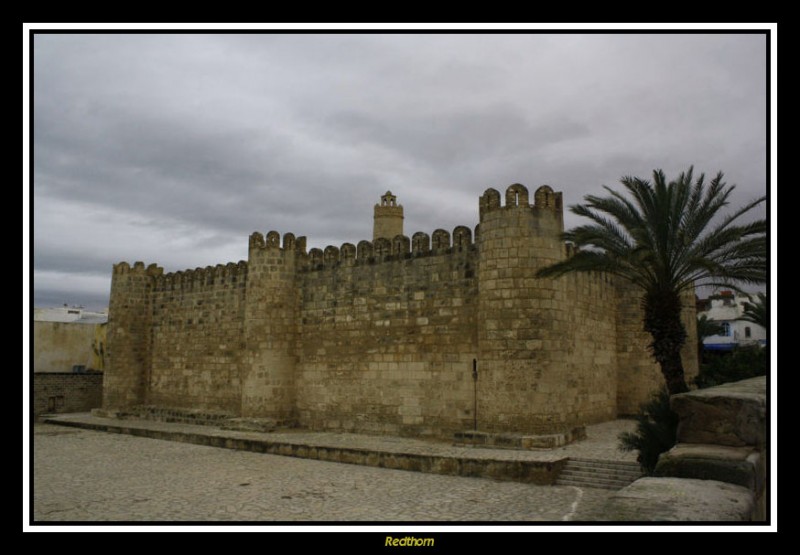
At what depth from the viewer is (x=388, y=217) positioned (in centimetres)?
2073

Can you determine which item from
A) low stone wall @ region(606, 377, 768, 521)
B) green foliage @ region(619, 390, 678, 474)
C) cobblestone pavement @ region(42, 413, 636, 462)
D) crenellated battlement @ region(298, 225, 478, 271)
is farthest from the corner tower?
low stone wall @ region(606, 377, 768, 521)

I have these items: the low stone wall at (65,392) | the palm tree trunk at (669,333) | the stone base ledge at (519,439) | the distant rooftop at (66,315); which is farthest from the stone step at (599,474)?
the distant rooftop at (66,315)

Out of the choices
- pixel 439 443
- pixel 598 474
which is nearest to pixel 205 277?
pixel 439 443

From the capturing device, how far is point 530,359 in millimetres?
12156

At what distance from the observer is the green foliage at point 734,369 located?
1195cm

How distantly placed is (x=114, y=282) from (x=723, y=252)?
19.6 meters

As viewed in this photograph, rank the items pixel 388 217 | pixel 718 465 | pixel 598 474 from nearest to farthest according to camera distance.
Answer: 1. pixel 718 465
2. pixel 598 474
3. pixel 388 217

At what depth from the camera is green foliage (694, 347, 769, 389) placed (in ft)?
39.2

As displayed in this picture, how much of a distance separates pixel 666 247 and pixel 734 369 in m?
4.15

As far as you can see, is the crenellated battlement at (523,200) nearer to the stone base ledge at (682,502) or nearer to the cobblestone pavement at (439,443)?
the cobblestone pavement at (439,443)

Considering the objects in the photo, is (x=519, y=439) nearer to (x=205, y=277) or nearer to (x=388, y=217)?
(x=388, y=217)

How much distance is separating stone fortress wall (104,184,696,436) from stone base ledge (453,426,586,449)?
7.1 inches

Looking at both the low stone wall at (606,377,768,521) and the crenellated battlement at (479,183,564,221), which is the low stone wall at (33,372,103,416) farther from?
the low stone wall at (606,377,768,521)
